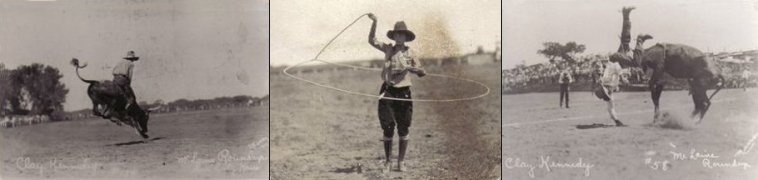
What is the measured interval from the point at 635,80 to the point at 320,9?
6.47 feet

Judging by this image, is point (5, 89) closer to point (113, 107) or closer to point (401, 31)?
point (113, 107)

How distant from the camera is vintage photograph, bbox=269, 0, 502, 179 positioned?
4.09 meters

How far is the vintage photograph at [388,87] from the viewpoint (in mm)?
4086

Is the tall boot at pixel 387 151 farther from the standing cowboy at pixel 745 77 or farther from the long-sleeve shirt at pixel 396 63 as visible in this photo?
the standing cowboy at pixel 745 77

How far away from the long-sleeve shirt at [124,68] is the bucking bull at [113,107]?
8cm

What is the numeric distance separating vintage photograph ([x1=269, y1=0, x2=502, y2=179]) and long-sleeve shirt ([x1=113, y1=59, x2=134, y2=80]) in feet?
3.03

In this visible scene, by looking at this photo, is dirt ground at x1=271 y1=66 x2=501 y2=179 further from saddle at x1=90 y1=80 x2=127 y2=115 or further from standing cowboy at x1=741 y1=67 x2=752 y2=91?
standing cowboy at x1=741 y1=67 x2=752 y2=91

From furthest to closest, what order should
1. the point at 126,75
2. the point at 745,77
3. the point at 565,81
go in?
the point at 126,75 → the point at 565,81 → the point at 745,77

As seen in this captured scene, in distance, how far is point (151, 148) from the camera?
4.25 meters

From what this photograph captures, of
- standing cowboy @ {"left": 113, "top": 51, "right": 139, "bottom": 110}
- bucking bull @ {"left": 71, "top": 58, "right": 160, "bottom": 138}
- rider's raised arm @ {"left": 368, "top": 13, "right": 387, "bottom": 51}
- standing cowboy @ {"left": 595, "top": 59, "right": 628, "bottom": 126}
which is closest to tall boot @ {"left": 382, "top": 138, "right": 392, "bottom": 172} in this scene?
rider's raised arm @ {"left": 368, "top": 13, "right": 387, "bottom": 51}

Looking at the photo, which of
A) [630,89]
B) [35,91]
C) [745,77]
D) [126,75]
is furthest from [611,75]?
[35,91]

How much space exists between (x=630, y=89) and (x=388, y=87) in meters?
1.47

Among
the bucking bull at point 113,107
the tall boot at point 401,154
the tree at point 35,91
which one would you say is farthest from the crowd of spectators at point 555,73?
the tree at point 35,91

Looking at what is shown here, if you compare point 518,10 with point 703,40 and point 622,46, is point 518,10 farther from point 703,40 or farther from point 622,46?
point 703,40
